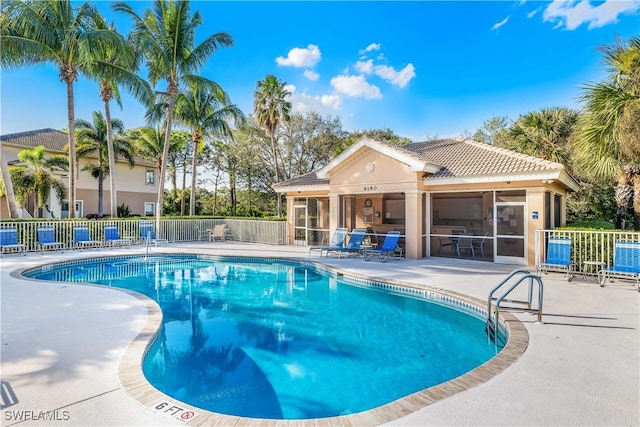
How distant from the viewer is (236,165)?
3791 centimetres

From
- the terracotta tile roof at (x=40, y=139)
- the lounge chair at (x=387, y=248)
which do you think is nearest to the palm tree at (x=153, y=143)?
the terracotta tile roof at (x=40, y=139)

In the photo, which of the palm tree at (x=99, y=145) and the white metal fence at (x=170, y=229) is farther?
the palm tree at (x=99, y=145)

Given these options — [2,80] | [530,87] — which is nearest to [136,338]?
[2,80]

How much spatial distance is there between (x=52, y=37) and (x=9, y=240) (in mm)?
10280

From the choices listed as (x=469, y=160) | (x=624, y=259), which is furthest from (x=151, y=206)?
(x=624, y=259)

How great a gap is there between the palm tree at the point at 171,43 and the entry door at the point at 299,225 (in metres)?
7.91

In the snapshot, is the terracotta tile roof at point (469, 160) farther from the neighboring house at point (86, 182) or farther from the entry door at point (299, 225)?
the neighboring house at point (86, 182)

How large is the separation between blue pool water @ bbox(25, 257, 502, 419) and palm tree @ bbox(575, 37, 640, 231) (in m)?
7.36

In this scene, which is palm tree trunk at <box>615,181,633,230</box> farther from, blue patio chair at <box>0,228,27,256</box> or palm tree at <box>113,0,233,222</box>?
blue patio chair at <box>0,228,27,256</box>

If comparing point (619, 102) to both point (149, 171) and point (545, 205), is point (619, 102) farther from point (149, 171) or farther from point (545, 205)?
point (149, 171)

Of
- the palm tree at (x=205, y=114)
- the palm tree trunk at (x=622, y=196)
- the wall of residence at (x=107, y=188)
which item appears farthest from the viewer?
the wall of residence at (x=107, y=188)

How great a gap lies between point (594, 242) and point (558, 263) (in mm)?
1566

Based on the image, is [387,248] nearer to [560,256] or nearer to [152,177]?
[560,256]

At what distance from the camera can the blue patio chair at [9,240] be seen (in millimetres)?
14781
